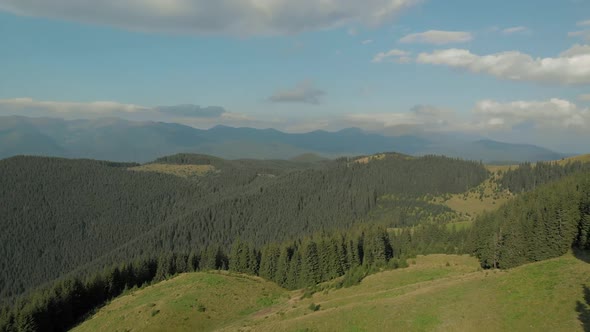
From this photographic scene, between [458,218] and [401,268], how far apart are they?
13790 centimetres

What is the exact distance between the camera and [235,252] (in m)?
→ 108

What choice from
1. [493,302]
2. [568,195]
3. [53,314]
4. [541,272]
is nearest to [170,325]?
[53,314]

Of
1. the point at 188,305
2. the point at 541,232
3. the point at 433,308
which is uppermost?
the point at 541,232

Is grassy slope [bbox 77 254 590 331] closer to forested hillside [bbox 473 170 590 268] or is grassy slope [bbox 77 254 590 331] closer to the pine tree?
forested hillside [bbox 473 170 590 268]

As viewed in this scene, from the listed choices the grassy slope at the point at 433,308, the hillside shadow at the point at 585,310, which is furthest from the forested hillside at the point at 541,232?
the hillside shadow at the point at 585,310

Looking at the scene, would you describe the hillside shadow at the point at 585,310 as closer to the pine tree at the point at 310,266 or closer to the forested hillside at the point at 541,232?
the forested hillside at the point at 541,232

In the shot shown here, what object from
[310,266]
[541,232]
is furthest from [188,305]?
[541,232]

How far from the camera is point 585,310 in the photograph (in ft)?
98.2

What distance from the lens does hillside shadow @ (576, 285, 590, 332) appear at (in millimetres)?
28125

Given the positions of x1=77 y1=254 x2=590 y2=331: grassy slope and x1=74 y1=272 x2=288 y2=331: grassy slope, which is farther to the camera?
x1=74 y1=272 x2=288 y2=331: grassy slope

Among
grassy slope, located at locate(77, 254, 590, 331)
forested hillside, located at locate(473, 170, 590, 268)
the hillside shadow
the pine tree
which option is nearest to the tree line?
the pine tree

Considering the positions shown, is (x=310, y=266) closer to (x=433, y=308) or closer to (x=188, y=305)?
(x=188, y=305)

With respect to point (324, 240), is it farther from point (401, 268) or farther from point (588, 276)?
point (588, 276)

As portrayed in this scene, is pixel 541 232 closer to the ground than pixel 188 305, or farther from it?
farther from it
